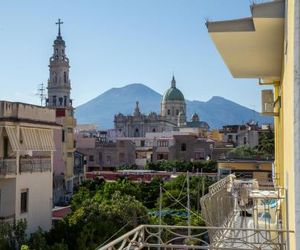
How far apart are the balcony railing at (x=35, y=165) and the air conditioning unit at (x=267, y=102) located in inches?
477

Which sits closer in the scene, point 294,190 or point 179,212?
point 294,190

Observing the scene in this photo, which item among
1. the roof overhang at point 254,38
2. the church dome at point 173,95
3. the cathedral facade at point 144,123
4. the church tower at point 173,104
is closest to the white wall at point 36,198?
the roof overhang at point 254,38

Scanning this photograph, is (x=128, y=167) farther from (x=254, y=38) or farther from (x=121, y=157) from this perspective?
(x=254, y=38)

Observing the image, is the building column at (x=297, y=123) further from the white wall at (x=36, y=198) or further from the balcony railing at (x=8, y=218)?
the white wall at (x=36, y=198)

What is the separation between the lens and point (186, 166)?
63344 mm

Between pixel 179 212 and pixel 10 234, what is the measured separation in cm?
1413

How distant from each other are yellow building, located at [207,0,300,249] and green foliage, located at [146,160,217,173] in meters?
50.8

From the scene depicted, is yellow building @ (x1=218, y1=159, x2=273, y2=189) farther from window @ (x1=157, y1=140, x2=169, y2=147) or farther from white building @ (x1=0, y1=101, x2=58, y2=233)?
window @ (x1=157, y1=140, x2=169, y2=147)

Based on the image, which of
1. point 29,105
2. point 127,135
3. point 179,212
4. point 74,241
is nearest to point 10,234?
point 74,241

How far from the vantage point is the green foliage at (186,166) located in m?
60.2

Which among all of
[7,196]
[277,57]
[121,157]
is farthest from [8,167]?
[121,157]

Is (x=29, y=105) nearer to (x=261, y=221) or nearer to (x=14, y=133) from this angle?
(x=14, y=133)

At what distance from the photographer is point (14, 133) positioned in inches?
774

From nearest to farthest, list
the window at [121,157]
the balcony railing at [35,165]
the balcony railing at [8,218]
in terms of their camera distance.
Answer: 1. the balcony railing at [8,218]
2. the balcony railing at [35,165]
3. the window at [121,157]
